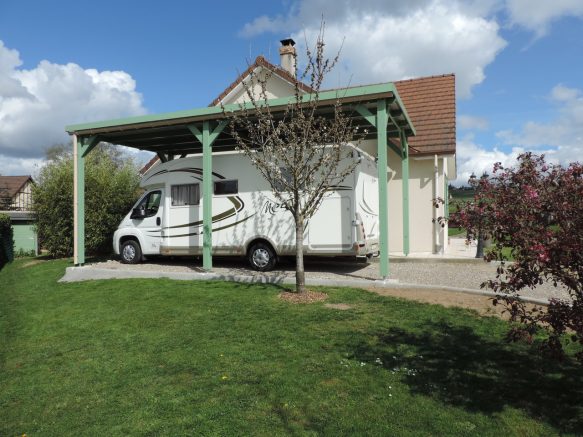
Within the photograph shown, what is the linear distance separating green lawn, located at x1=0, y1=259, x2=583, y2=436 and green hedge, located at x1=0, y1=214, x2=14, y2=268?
12.6 metres

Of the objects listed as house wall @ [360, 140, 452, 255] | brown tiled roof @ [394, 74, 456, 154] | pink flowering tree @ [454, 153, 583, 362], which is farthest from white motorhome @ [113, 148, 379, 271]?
pink flowering tree @ [454, 153, 583, 362]

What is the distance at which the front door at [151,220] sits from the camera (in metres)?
12.5

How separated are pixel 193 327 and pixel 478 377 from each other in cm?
393

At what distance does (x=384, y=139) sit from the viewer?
913cm

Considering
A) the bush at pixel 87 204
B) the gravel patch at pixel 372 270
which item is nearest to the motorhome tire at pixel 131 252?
the gravel patch at pixel 372 270

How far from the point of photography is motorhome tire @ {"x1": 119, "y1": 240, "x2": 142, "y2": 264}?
13.0 meters

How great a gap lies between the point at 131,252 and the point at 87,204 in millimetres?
4220

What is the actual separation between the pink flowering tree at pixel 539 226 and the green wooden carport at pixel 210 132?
17.2 feet

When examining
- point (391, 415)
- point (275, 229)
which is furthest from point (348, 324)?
point (275, 229)

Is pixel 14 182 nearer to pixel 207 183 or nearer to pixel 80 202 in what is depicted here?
pixel 80 202

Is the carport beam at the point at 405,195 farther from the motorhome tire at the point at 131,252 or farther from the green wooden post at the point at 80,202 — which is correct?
the green wooden post at the point at 80,202

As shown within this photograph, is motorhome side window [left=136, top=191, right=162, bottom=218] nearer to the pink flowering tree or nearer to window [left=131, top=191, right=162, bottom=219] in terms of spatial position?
window [left=131, top=191, right=162, bottom=219]

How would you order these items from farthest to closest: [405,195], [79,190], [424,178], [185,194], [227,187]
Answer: [424,178]
[405,195]
[79,190]
[185,194]
[227,187]

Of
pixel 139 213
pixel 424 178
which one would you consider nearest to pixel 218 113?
pixel 139 213
